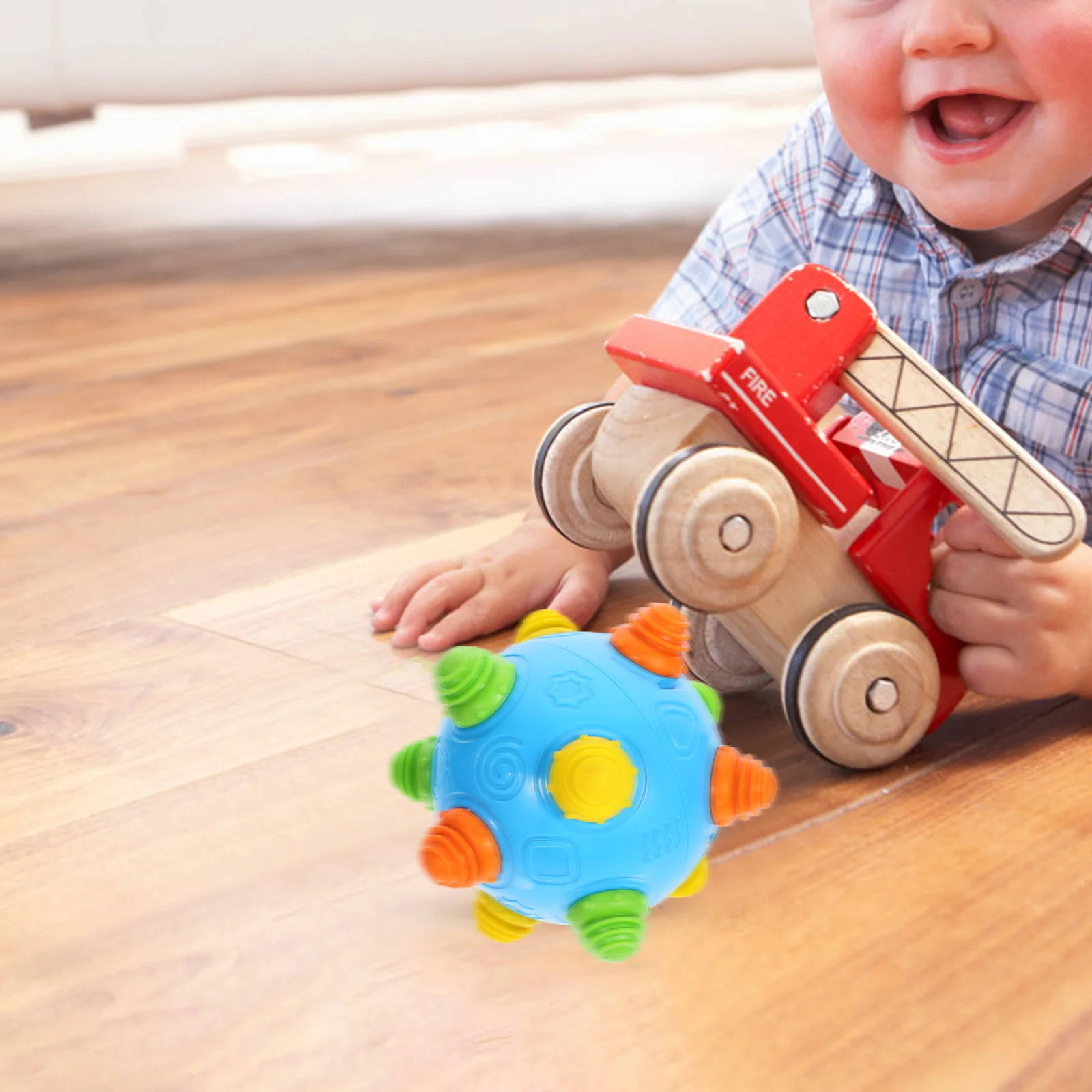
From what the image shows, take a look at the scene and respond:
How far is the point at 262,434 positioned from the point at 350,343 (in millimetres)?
351

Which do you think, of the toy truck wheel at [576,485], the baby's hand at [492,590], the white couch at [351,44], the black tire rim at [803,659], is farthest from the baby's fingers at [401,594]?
the white couch at [351,44]

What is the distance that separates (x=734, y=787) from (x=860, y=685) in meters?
0.13

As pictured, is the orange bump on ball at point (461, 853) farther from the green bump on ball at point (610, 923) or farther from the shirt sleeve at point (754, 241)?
the shirt sleeve at point (754, 241)

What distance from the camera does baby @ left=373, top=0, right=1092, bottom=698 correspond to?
0.70 meters

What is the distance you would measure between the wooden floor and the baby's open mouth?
0.93 feet

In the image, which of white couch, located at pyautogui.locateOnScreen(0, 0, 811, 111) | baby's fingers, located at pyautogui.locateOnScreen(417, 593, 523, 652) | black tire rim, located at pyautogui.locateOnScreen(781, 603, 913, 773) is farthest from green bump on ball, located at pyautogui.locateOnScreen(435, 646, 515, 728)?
white couch, located at pyautogui.locateOnScreen(0, 0, 811, 111)

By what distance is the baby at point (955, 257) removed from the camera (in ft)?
2.30

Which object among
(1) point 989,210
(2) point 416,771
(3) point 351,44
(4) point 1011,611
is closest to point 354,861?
(2) point 416,771

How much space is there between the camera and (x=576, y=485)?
0.71 meters

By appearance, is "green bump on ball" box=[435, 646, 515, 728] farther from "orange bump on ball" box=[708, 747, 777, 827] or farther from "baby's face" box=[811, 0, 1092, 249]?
"baby's face" box=[811, 0, 1092, 249]

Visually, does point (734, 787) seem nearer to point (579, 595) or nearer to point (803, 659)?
point (803, 659)

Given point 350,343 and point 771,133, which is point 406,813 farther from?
point 771,133

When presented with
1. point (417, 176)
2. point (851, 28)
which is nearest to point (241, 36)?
point (417, 176)

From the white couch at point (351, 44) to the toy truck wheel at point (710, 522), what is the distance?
152 centimetres
